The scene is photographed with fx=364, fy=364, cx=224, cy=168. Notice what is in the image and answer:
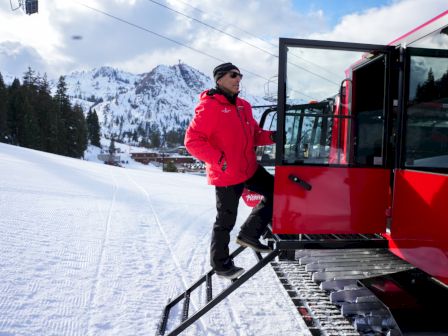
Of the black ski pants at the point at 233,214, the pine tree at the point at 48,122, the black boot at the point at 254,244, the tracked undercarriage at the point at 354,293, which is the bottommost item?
the tracked undercarriage at the point at 354,293

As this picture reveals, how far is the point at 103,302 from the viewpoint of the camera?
11.8 ft

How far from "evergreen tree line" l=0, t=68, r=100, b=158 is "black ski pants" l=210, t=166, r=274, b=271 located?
52.7m

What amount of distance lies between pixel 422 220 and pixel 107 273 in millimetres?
3440

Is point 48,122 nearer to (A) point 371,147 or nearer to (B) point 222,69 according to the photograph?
(B) point 222,69

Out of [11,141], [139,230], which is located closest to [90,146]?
[11,141]

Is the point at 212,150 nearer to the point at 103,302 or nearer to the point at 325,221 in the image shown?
the point at 325,221

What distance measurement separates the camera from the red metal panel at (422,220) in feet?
8.45

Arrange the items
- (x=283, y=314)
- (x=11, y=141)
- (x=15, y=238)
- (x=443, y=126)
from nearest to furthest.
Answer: (x=443, y=126) → (x=283, y=314) → (x=15, y=238) → (x=11, y=141)

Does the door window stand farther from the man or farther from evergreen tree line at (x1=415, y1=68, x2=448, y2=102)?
the man

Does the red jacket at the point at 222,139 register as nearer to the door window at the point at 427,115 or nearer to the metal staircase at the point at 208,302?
the metal staircase at the point at 208,302

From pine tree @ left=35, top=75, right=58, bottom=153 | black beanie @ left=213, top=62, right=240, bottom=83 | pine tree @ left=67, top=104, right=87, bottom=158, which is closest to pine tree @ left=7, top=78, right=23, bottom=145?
pine tree @ left=35, top=75, right=58, bottom=153

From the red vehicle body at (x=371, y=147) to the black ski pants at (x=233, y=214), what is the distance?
0.20m

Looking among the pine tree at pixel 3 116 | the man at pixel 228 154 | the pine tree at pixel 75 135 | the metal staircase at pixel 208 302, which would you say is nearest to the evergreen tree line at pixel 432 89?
the man at pixel 228 154

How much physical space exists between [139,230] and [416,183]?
16.1ft
